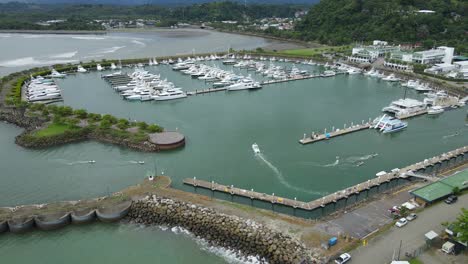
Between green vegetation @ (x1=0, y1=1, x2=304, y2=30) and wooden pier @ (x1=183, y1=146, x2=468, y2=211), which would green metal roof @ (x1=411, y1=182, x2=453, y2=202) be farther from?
green vegetation @ (x1=0, y1=1, x2=304, y2=30)

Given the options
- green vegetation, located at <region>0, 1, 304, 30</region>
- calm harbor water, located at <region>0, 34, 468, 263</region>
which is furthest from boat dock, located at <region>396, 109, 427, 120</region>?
green vegetation, located at <region>0, 1, 304, 30</region>

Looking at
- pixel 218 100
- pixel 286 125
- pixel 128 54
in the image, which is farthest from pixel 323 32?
pixel 286 125

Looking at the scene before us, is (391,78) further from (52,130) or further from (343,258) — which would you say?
(52,130)

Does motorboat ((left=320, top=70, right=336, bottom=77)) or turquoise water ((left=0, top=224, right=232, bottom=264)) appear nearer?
turquoise water ((left=0, top=224, right=232, bottom=264))

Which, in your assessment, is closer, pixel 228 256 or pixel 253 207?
pixel 228 256

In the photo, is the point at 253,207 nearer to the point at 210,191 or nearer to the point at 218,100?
the point at 210,191
